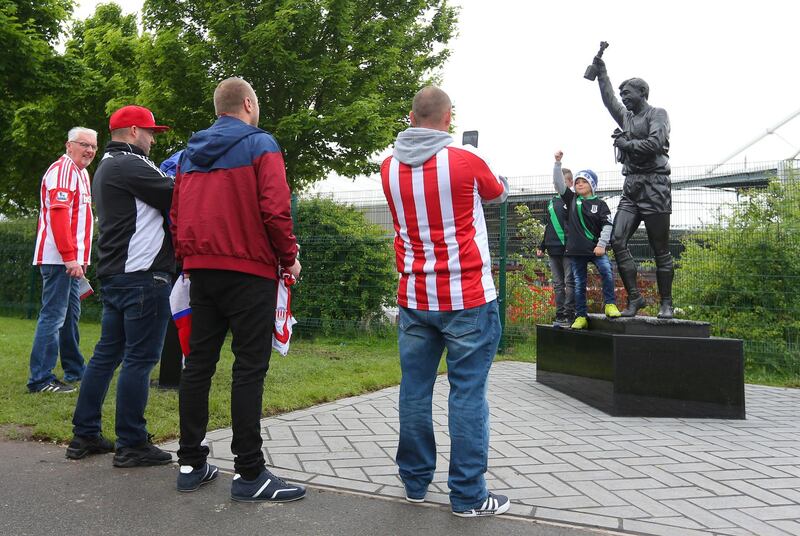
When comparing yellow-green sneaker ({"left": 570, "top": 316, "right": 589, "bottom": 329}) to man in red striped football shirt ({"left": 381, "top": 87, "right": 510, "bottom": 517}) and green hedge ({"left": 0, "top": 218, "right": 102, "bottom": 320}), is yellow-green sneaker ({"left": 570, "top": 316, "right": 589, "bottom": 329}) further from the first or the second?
green hedge ({"left": 0, "top": 218, "right": 102, "bottom": 320})

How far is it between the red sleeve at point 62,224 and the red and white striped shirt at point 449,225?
323 centimetres

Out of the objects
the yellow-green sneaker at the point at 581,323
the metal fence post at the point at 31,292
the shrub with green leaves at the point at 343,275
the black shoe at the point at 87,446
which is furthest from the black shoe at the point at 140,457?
the metal fence post at the point at 31,292

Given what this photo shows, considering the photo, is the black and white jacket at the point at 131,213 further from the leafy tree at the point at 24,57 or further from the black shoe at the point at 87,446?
the leafy tree at the point at 24,57

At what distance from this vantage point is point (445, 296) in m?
2.92

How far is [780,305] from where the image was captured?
25.6 feet

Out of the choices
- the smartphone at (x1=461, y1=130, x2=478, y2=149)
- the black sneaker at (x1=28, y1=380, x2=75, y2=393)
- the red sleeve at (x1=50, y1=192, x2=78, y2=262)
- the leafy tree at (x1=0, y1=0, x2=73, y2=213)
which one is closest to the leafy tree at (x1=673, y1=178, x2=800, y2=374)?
the smartphone at (x1=461, y1=130, x2=478, y2=149)

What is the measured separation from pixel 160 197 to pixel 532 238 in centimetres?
636

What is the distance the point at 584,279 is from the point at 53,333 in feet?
16.4

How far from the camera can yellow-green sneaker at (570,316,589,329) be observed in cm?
605

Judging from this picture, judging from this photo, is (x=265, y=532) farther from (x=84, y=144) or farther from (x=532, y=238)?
(x=532, y=238)

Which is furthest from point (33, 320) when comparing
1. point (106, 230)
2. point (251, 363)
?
point (251, 363)

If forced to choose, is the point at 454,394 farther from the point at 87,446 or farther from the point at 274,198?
the point at 87,446

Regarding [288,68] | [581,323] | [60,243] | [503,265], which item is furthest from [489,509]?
[288,68]

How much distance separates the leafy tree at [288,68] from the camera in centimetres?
1278
